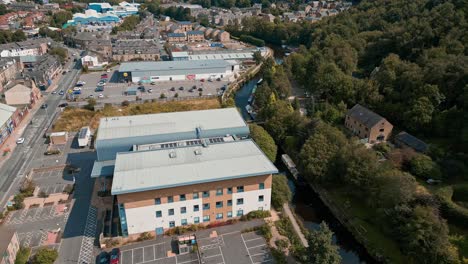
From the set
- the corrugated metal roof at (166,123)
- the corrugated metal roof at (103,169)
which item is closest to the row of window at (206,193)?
the corrugated metal roof at (103,169)

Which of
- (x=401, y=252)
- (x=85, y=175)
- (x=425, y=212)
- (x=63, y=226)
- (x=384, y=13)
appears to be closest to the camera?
(x=425, y=212)

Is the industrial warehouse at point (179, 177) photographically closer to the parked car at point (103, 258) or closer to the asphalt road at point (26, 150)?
the parked car at point (103, 258)

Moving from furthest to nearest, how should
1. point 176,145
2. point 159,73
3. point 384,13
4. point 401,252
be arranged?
point 384,13 → point 159,73 → point 176,145 → point 401,252

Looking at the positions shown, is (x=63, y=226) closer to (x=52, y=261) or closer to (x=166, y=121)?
(x=52, y=261)

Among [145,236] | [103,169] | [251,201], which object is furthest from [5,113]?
[251,201]

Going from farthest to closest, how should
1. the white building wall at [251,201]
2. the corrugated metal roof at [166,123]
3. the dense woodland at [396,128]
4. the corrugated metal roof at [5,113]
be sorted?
1. the corrugated metal roof at [5,113]
2. the corrugated metal roof at [166,123]
3. the white building wall at [251,201]
4. the dense woodland at [396,128]

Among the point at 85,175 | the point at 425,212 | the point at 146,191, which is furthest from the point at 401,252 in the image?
the point at 85,175
